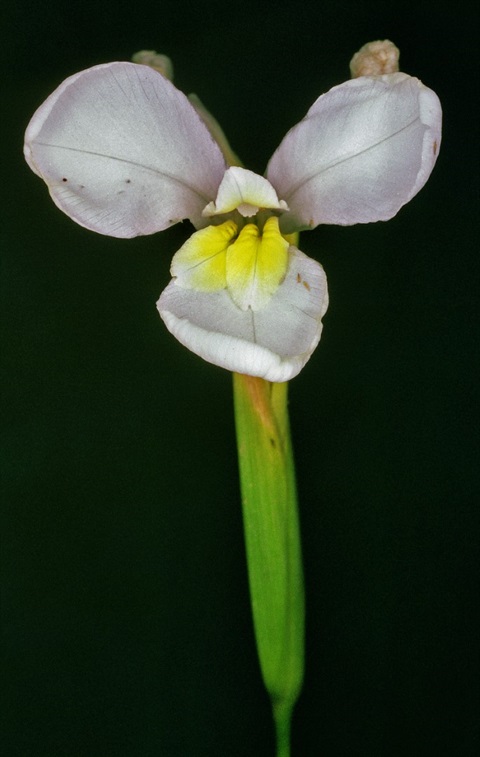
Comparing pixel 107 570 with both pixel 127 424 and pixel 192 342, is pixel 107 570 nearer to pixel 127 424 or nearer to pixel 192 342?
pixel 127 424

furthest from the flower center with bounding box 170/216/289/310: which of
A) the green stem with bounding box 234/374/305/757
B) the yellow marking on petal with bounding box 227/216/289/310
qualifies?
the green stem with bounding box 234/374/305/757

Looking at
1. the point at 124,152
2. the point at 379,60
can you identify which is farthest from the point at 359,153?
the point at 124,152

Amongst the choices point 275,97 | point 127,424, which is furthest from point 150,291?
point 275,97

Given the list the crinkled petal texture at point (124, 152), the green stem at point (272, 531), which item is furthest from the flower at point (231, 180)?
the green stem at point (272, 531)

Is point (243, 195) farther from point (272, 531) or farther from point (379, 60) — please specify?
point (272, 531)

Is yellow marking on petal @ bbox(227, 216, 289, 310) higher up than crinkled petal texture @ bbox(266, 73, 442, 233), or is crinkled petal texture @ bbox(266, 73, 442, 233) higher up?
crinkled petal texture @ bbox(266, 73, 442, 233)

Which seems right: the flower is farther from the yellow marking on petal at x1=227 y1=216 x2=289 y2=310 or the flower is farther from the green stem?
the green stem

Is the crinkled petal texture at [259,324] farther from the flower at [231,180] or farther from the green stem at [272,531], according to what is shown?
the green stem at [272,531]
